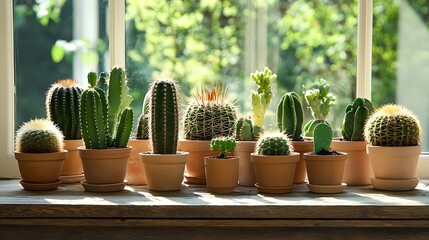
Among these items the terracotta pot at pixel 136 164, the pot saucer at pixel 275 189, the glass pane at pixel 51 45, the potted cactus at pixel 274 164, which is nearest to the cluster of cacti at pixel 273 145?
the potted cactus at pixel 274 164

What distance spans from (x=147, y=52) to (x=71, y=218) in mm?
762

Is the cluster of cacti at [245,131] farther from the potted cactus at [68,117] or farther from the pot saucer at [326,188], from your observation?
the potted cactus at [68,117]

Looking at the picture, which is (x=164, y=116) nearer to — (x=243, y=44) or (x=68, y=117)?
(x=68, y=117)

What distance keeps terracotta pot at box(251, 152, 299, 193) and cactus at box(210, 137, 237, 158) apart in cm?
7

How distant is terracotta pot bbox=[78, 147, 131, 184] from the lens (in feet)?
6.23

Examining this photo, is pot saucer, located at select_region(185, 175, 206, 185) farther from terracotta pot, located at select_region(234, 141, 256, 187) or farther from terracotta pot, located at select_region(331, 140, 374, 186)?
terracotta pot, located at select_region(331, 140, 374, 186)

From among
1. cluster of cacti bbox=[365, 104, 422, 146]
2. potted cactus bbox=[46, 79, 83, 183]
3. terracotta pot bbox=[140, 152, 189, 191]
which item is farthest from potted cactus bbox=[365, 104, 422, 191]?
potted cactus bbox=[46, 79, 83, 183]

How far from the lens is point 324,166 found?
1.87 meters

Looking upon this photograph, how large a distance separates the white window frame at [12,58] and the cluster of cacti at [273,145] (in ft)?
1.61

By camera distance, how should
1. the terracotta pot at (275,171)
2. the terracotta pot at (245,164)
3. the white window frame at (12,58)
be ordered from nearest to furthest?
1. the terracotta pot at (275,171)
2. the terracotta pot at (245,164)
3. the white window frame at (12,58)

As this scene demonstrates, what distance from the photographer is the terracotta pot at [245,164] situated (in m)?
1.99

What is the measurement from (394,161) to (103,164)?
33.2 inches

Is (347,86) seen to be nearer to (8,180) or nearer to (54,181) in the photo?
(54,181)

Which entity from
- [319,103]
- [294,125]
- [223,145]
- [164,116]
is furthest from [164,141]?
[319,103]
